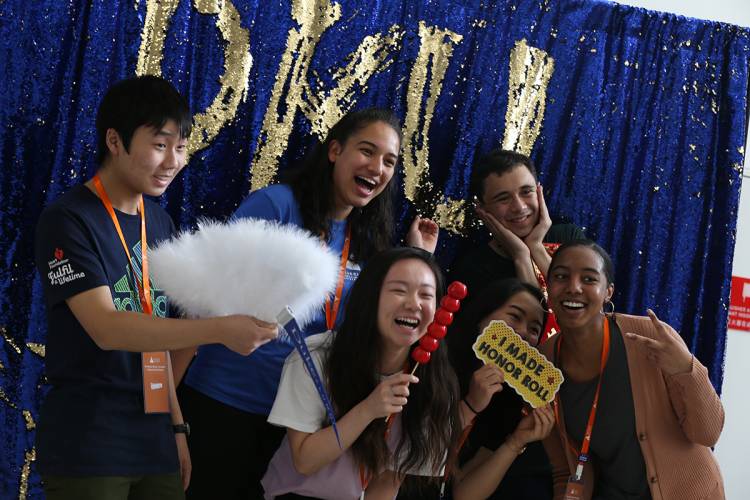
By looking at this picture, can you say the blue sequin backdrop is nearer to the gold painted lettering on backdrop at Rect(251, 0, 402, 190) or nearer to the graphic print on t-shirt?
the gold painted lettering on backdrop at Rect(251, 0, 402, 190)

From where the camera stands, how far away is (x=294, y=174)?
8.48 ft

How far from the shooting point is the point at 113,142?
193cm

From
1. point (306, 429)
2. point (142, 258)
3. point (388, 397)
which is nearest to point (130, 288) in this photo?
point (142, 258)

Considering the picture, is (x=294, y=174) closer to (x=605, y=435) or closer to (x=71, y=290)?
(x=71, y=290)

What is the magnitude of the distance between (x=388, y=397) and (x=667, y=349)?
2.96 feet

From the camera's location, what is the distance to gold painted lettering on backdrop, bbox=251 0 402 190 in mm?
3066

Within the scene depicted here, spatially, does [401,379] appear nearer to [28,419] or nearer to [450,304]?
[450,304]

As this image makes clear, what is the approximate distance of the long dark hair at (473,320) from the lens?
2.58m

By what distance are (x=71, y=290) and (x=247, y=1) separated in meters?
1.68

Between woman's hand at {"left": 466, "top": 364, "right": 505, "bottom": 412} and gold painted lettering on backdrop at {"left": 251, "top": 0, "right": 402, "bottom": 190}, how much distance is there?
1254 mm

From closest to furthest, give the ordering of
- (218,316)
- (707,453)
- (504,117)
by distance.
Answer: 1. (218,316)
2. (707,453)
3. (504,117)

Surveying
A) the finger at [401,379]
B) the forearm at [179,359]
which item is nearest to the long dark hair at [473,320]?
the finger at [401,379]

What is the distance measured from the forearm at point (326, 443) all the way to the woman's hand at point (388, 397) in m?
0.03

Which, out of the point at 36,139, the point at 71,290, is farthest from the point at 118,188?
the point at 36,139
